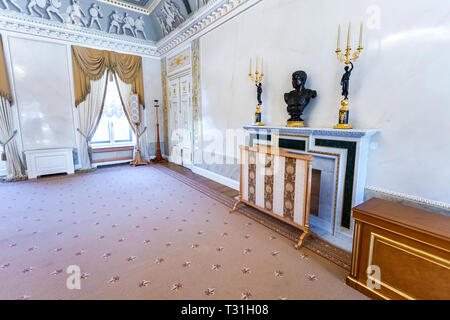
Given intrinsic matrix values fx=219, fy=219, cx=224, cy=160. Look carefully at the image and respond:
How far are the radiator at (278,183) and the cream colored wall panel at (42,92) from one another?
500 centimetres

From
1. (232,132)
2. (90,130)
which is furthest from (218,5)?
(90,130)

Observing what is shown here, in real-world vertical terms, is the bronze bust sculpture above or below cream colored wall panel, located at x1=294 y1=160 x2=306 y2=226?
above

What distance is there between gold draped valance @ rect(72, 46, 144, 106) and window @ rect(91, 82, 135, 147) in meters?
0.43

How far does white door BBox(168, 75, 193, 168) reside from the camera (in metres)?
5.71

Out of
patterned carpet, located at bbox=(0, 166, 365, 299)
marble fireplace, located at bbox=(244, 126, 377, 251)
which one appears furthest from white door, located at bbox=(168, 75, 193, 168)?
marble fireplace, located at bbox=(244, 126, 377, 251)

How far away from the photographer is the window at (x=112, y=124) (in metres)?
6.15

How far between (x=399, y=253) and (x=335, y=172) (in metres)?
1.10

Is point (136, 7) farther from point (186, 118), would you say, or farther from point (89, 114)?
point (186, 118)

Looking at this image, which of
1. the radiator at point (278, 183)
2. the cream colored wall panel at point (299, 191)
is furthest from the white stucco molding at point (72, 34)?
the cream colored wall panel at point (299, 191)

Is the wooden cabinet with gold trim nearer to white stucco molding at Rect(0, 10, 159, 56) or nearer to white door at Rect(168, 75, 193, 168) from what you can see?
white door at Rect(168, 75, 193, 168)

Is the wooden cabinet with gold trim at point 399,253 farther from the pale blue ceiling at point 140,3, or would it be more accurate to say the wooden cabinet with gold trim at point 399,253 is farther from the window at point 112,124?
the pale blue ceiling at point 140,3

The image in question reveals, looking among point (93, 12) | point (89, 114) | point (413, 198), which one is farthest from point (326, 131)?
point (93, 12)

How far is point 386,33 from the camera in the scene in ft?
6.88

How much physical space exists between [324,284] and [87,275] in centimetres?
199
